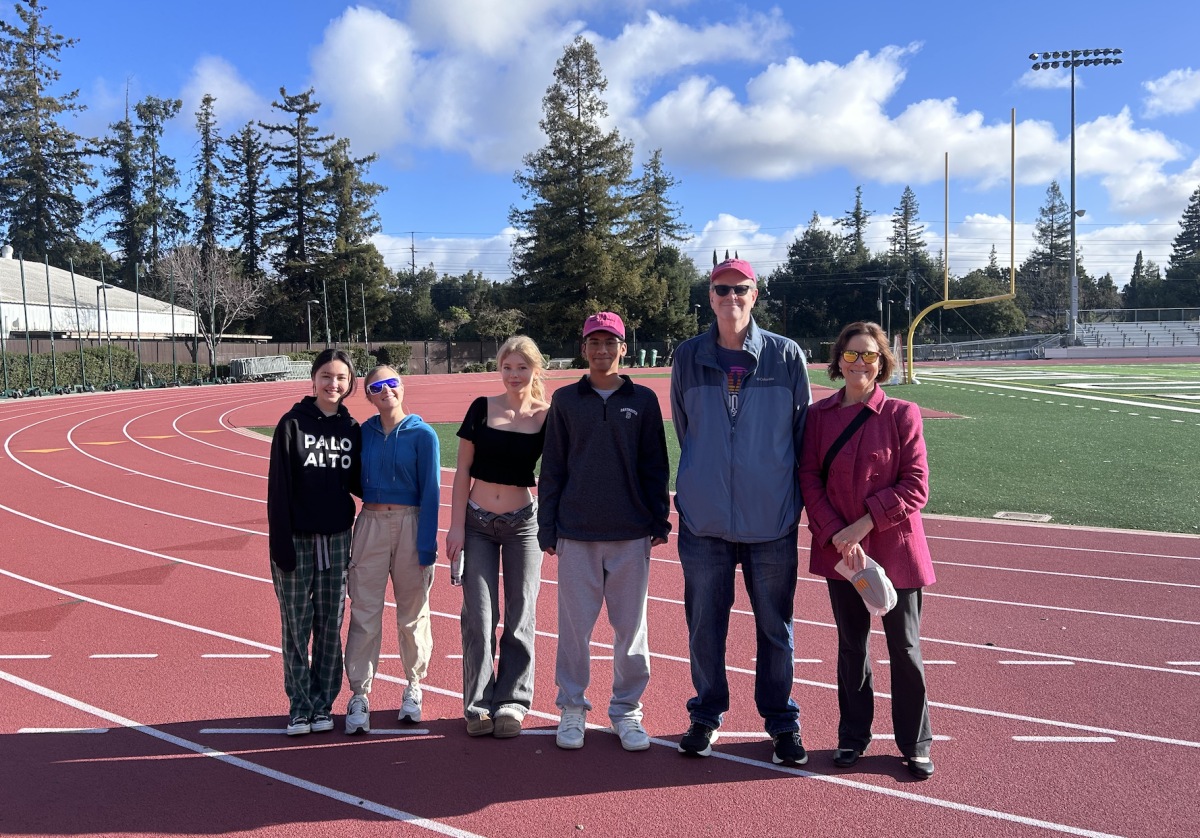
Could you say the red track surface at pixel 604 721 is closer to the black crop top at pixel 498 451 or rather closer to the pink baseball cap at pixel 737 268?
the black crop top at pixel 498 451

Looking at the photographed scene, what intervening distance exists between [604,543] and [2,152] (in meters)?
71.9

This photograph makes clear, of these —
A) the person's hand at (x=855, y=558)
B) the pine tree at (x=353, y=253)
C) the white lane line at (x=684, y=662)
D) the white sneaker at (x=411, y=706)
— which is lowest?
the white lane line at (x=684, y=662)

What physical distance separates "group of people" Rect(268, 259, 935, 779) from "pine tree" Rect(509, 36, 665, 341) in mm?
49615

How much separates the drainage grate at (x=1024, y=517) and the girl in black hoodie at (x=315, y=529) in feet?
23.0

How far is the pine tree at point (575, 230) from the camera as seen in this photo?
54.3m

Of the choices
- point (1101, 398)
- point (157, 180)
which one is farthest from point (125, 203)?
point (1101, 398)

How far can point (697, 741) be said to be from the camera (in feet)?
12.1

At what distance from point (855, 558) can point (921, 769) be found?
92 cm

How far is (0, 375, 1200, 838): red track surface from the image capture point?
324cm

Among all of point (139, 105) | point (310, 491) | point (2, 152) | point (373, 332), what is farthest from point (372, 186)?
point (310, 491)

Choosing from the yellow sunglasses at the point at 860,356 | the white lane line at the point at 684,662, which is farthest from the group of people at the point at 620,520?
the white lane line at the point at 684,662

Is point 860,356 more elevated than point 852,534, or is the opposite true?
point 860,356

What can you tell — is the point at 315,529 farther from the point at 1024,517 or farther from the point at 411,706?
the point at 1024,517

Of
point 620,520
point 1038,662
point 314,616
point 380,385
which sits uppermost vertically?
point 380,385
